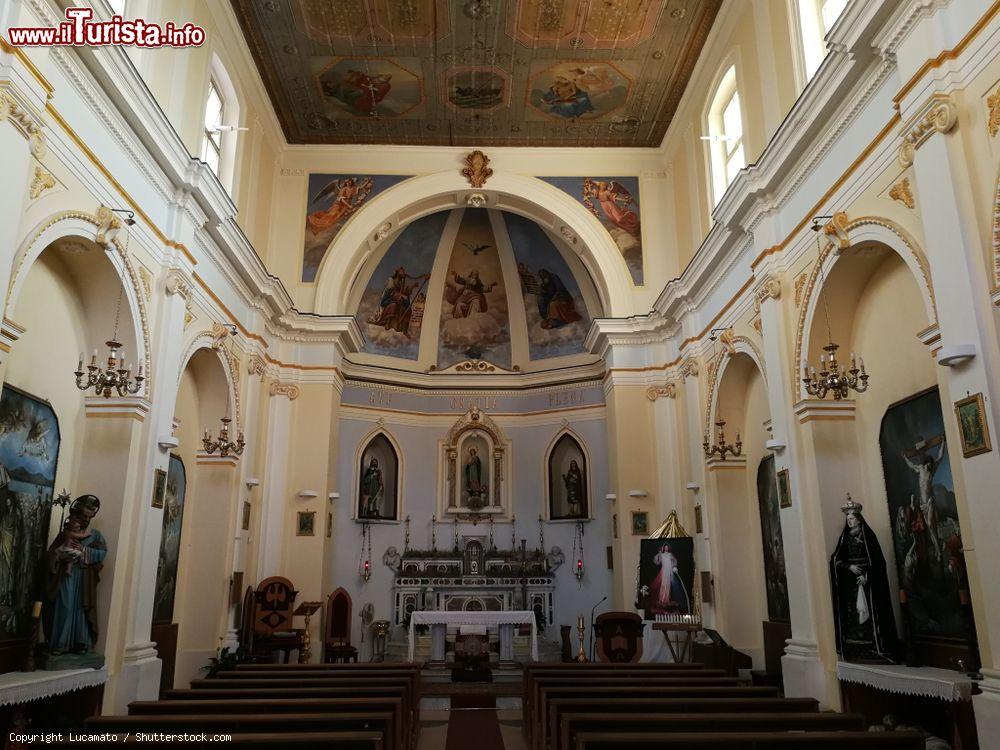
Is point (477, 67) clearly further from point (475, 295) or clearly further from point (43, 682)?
point (43, 682)

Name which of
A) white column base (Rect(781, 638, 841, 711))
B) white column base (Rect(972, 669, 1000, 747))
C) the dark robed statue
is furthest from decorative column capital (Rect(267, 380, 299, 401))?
white column base (Rect(972, 669, 1000, 747))

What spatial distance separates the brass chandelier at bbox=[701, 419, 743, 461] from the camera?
12.2m

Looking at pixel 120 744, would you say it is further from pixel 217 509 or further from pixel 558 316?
pixel 558 316

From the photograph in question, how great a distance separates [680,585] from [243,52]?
11191 millimetres

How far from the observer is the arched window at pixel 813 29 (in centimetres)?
950

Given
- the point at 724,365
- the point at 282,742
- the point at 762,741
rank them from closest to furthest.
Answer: the point at 282,742 → the point at 762,741 → the point at 724,365

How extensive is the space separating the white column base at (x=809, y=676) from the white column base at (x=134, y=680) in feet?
24.1

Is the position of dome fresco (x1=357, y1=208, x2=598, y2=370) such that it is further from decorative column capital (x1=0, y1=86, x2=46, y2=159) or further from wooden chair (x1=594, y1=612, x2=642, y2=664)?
decorative column capital (x1=0, y1=86, x2=46, y2=159)

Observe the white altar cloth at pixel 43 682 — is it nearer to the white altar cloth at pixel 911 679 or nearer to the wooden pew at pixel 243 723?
the wooden pew at pixel 243 723

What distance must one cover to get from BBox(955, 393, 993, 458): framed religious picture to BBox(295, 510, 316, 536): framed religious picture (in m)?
11.3

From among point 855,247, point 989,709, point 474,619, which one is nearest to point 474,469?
point 474,619

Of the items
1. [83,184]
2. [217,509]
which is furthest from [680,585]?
[83,184]

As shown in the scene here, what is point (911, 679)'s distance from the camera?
22.9 feet

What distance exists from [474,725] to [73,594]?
16.7ft
